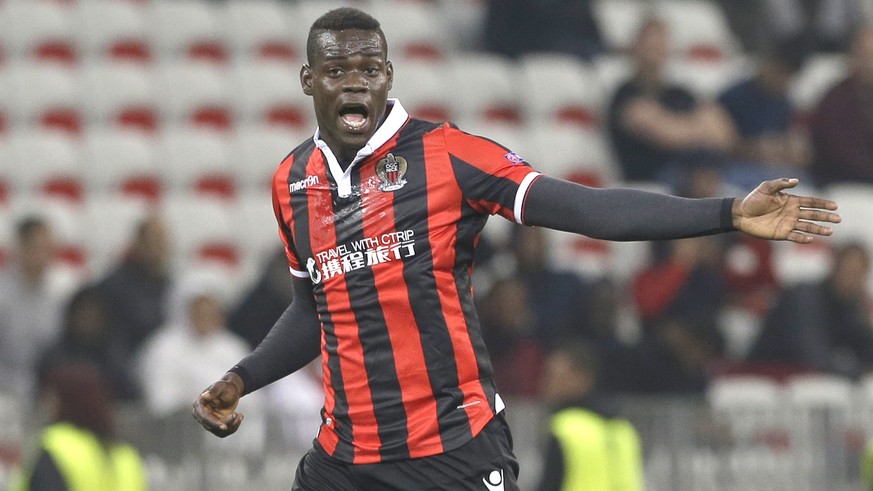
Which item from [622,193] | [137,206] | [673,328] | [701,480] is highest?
[622,193]

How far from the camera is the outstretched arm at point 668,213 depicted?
12.8 feet

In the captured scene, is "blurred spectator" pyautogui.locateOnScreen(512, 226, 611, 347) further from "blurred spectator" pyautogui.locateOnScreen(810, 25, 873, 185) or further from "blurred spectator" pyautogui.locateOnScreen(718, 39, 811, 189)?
"blurred spectator" pyautogui.locateOnScreen(810, 25, 873, 185)

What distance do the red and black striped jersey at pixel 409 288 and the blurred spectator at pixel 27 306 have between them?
4862 millimetres

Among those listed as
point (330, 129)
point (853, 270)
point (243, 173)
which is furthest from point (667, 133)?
point (330, 129)

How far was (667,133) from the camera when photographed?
1078 cm

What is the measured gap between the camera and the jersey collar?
14.6ft

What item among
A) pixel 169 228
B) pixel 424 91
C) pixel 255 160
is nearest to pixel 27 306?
pixel 169 228

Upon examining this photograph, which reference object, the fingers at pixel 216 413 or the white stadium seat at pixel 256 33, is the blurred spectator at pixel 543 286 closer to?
the white stadium seat at pixel 256 33

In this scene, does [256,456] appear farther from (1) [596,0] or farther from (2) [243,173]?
(1) [596,0]

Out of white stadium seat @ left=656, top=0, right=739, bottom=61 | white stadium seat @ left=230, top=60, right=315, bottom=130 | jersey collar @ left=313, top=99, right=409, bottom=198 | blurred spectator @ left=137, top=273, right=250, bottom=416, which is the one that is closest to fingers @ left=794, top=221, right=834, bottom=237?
jersey collar @ left=313, top=99, right=409, bottom=198

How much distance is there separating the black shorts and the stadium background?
4371 millimetres

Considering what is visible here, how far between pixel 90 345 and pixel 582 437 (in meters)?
2.62

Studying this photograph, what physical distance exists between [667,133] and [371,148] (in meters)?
6.55

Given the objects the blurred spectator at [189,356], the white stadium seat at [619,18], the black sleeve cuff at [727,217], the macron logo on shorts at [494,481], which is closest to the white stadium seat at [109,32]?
the blurred spectator at [189,356]
